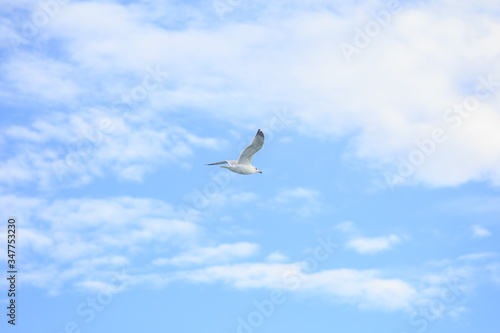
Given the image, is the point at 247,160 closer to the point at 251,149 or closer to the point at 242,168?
the point at 242,168

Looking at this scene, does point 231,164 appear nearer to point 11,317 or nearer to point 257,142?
point 257,142

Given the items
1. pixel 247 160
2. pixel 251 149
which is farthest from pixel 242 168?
pixel 251 149

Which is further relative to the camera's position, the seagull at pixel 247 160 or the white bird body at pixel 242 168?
the white bird body at pixel 242 168

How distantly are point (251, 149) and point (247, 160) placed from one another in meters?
1.29

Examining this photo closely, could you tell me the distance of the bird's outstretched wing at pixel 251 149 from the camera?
5300 cm

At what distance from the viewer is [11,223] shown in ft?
173

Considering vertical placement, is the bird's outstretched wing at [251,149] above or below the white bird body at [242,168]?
above

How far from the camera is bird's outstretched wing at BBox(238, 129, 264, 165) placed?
53.0 meters

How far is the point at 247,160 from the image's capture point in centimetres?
5491

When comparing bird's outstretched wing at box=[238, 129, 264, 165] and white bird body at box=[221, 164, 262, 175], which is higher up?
bird's outstretched wing at box=[238, 129, 264, 165]

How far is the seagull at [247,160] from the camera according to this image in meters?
53.3

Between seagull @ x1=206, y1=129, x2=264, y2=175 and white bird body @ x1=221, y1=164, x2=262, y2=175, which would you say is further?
white bird body @ x1=221, y1=164, x2=262, y2=175

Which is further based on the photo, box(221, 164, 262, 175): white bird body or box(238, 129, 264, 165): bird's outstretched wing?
box(221, 164, 262, 175): white bird body

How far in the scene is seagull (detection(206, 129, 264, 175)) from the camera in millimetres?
53281
